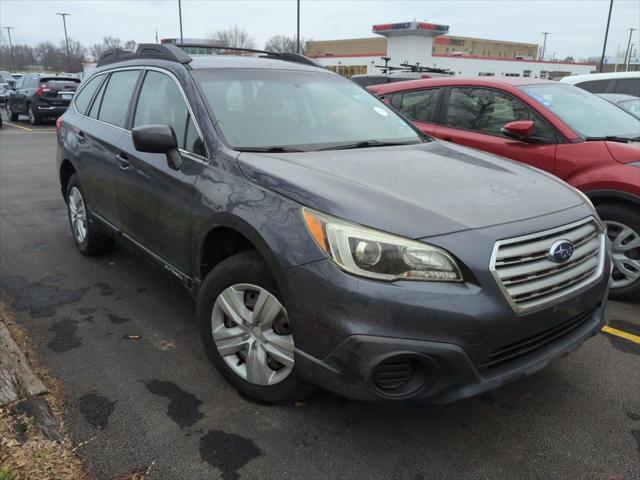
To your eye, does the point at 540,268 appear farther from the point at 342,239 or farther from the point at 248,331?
Result: the point at 248,331

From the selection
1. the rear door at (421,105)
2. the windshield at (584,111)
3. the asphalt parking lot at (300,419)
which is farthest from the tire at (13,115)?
the windshield at (584,111)

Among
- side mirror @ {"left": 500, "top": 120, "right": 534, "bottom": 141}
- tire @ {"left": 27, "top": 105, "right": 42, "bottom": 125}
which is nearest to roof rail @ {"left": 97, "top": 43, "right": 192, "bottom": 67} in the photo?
side mirror @ {"left": 500, "top": 120, "right": 534, "bottom": 141}

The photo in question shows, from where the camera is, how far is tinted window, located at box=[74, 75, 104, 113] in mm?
4727

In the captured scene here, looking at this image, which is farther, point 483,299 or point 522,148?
point 522,148

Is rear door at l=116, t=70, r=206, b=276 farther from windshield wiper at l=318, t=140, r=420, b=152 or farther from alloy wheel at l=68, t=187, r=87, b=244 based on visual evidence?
alloy wheel at l=68, t=187, r=87, b=244

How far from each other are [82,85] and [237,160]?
3113 millimetres

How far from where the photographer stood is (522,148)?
15.1 ft

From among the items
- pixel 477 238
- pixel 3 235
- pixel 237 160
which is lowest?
pixel 3 235

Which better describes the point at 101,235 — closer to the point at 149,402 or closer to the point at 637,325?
the point at 149,402

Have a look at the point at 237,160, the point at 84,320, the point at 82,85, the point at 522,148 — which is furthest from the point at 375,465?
the point at 82,85

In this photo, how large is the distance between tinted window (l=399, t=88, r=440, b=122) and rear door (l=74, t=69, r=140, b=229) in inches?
117

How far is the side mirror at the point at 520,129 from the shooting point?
4410 millimetres

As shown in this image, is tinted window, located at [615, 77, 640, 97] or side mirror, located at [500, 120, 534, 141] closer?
side mirror, located at [500, 120, 534, 141]

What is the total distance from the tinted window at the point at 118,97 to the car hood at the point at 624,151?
3667mm
